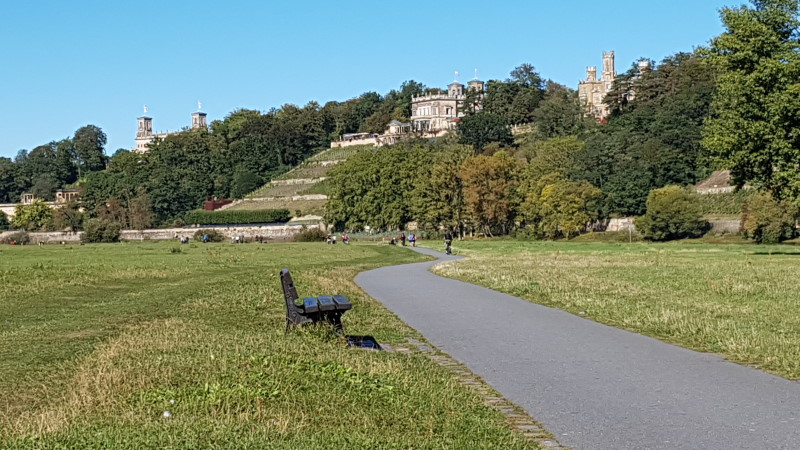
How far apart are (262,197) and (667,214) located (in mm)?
88783

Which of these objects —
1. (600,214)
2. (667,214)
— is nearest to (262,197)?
(600,214)

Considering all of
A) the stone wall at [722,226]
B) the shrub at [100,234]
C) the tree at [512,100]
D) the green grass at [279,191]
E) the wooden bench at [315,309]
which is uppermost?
the tree at [512,100]

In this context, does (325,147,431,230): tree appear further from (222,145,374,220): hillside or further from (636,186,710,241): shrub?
(636,186,710,241): shrub

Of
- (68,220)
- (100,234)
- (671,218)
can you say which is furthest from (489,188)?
(68,220)

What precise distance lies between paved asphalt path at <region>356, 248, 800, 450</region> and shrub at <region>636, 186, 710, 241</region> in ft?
207

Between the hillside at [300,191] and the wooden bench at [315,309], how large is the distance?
376 ft

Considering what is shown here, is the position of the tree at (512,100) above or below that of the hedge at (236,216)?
above

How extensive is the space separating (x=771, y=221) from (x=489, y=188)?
28.1 meters

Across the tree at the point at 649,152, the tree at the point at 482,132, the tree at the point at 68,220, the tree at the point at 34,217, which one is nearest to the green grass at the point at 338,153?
the tree at the point at 482,132

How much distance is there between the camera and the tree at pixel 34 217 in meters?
152

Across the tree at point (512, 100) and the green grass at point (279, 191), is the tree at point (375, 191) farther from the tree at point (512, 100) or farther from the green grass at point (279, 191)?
the tree at point (512, 100)

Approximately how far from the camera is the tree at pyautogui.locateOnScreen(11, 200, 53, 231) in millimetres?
152000

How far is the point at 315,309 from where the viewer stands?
488 inches

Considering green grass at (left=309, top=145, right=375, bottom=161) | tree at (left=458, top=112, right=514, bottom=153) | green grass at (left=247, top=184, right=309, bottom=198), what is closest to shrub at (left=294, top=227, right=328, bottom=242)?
green grass at (left=247, top=184, right=309, bottom=198)
